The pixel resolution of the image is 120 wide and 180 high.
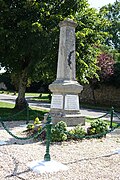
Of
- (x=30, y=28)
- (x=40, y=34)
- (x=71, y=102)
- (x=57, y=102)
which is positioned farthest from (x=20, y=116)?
(x=71, y=102)

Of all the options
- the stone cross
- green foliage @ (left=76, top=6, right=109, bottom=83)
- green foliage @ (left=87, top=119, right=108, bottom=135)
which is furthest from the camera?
green foliage @ (left=76, top=6, right=109, bottom=83)

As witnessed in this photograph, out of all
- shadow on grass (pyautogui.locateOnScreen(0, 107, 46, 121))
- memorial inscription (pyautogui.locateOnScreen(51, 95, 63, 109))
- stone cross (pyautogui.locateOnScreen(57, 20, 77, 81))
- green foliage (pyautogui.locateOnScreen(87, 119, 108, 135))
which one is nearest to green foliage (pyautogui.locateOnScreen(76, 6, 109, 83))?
shadow on grass (pyautogui.locateOnScreen(0, 107, 46, 121))

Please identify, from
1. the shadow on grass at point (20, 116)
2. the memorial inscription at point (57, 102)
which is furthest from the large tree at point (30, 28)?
the memorial inscription at point (57, 102)

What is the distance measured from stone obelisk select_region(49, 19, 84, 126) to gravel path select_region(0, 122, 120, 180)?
1.55 meters

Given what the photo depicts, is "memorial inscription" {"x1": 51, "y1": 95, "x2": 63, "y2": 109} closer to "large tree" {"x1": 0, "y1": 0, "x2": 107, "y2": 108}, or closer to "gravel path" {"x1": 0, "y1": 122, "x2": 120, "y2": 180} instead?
"gravel path" {"x1": 0, "y1": 122, "x2": 120, "y2": 180}

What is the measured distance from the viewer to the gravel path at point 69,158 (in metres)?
5.10

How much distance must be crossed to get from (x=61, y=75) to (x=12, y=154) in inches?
166

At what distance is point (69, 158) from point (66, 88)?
365cm

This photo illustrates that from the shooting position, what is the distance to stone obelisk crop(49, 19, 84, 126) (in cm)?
957

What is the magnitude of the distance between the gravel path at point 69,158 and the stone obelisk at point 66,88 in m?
1.55

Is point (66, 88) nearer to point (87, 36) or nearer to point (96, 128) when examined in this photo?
point (96, 128)

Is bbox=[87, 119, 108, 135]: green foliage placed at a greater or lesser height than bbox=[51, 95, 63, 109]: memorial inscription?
lesser

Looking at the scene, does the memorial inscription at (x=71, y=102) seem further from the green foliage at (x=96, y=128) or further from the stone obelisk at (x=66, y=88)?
the green foliage at (x=96, y=128)

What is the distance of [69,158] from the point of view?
20.6 feet
